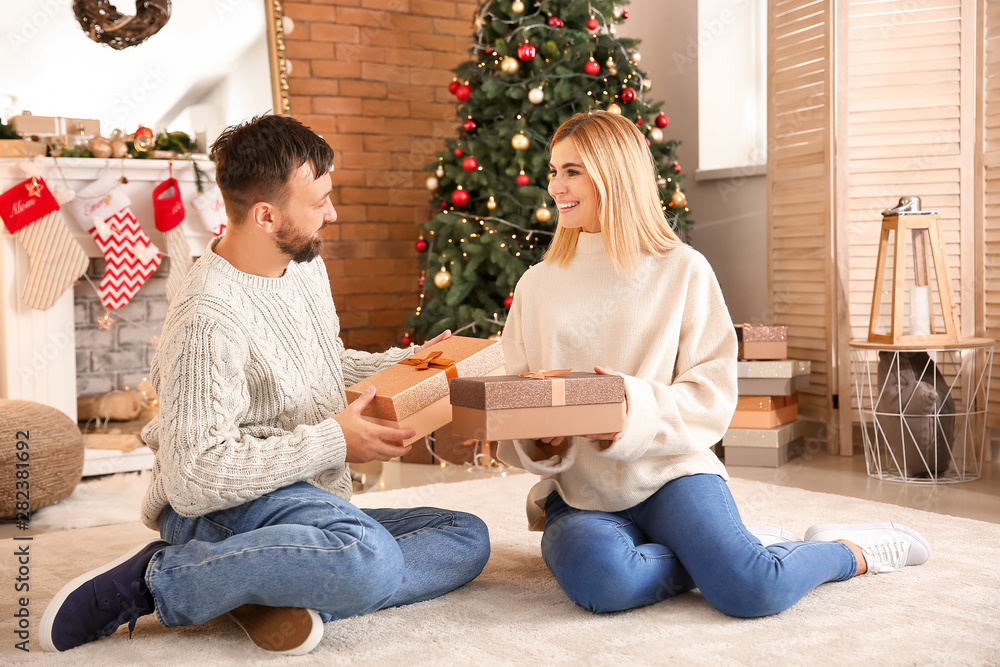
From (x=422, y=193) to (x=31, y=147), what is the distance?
198 cm

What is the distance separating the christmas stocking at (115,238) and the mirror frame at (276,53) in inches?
37.5

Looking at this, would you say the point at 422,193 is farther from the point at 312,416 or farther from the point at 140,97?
the point at 312,416

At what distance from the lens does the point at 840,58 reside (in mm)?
3744

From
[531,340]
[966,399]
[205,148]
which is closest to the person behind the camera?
[531,340]

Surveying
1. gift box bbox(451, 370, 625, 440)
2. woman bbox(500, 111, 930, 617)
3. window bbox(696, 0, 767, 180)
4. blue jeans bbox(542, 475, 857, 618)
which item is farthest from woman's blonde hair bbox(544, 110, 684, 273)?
window bbox(696, 0, 767, 180)

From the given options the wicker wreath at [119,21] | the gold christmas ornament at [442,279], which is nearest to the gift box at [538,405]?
the gold christmas ornament at [442,279]

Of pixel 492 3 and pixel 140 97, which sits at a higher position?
pixel 492 3

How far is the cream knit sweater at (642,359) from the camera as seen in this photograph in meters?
1.88

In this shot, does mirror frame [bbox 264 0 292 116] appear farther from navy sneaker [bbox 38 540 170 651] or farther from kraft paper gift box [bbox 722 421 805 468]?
navy sneaker [bbox 38 540 170 651]

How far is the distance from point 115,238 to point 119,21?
95cm

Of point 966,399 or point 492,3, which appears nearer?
point 966,399

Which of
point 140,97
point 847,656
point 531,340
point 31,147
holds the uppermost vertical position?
point 140,97

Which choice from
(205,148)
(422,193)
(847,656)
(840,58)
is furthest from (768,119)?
(847,656)

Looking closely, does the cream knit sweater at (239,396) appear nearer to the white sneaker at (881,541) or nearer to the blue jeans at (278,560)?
the blue jeans at (278,560)
